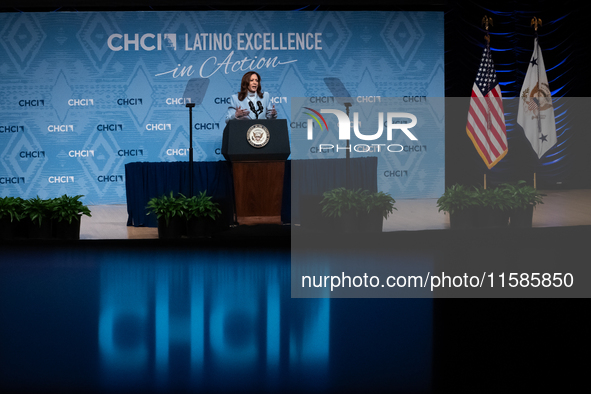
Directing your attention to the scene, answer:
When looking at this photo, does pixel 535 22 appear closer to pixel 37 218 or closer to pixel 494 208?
pixel 494 208

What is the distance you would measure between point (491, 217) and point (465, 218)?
0.68 feet

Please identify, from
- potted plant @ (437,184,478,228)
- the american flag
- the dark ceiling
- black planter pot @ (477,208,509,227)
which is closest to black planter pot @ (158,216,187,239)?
potted plant @ (437,184,478,228)

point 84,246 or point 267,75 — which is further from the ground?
point 267,75

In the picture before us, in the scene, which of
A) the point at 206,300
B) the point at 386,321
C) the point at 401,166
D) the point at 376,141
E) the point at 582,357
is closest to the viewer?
the point at 582,357

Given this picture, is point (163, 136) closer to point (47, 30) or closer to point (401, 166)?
point (47, 30)

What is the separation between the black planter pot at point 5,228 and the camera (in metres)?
3.98

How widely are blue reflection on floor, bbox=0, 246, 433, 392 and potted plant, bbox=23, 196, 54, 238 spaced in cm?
127

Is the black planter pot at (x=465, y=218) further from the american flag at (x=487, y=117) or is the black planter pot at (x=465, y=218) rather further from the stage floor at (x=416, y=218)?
the american flag at (x=487, y=117)

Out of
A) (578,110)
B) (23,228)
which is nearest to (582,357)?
(23,228)

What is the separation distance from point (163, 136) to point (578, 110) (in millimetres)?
6075

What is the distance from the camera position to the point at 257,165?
15.2ft

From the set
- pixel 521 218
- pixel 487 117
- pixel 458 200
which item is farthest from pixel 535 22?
pixel 458 200

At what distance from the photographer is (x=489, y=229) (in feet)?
13.9

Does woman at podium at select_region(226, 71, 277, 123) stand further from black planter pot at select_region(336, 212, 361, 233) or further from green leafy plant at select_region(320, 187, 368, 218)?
black planter pot at select_region(336, 212, 361, 233)
